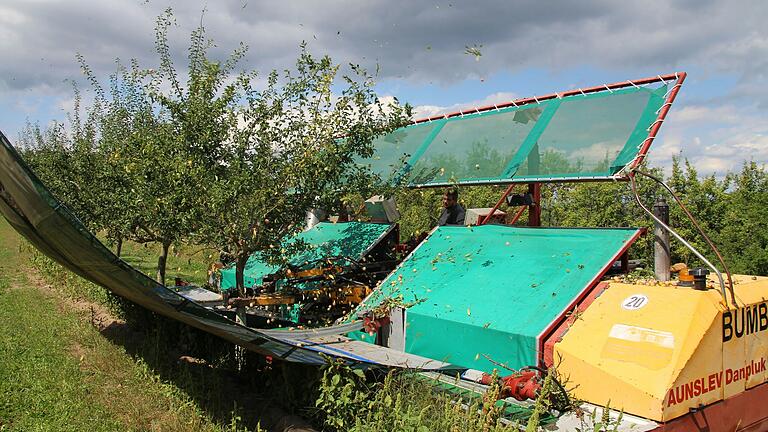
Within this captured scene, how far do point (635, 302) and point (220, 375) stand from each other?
4.16 metres

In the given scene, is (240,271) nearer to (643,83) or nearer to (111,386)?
(111,386)

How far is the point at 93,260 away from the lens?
378 centimetres

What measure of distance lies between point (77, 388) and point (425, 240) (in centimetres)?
431

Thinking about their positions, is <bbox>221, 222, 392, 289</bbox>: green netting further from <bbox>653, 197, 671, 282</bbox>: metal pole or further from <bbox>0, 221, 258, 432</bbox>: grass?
<bbox>653, 197, 671, 282</bbox>: metal pole

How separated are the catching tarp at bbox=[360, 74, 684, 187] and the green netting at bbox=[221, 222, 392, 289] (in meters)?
0.95

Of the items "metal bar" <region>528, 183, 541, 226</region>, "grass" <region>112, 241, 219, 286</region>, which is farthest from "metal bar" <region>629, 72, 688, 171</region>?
"grass" <region>112, 241, 219, 286</region>

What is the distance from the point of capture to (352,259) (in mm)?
8203

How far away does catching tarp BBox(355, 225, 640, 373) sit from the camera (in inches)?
198

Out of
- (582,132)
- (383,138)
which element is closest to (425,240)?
(582,132)

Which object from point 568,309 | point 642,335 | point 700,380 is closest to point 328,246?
point 568,309

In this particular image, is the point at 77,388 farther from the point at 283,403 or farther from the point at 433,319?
the point at 433,319

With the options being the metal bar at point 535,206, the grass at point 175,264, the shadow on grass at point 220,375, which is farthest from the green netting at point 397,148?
the grass at point 175,264

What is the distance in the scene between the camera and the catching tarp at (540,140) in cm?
597

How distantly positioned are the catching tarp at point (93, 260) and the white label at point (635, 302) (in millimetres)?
1551
